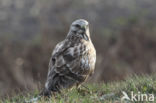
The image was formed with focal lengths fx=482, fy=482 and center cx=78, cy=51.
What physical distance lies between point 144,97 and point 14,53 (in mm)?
12802

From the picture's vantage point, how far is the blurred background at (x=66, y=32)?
1838 centimetres

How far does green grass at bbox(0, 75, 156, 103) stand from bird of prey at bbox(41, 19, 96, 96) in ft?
0.72

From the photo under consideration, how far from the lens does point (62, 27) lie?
70.0 ft

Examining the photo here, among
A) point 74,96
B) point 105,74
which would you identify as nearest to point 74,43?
point 74,96

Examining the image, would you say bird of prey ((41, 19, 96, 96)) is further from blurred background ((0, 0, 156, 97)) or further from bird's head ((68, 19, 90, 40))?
blurred background ((0, 0, 156, 97))

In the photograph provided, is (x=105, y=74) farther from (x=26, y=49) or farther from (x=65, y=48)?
(x=65, y=48)

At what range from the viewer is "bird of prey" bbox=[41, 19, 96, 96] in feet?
29.6

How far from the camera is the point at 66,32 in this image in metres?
20.4

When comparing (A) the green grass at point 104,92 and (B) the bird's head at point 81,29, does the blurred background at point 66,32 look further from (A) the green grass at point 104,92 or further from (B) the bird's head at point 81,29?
(A) the green grass at point 104,92

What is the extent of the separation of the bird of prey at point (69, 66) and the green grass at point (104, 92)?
0.72 feet
